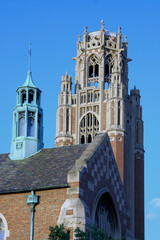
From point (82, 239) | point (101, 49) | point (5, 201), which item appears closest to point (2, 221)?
point (5, 201)

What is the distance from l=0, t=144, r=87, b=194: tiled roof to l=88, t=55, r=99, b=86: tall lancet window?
63.2 meters

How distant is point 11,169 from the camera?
32.7 m

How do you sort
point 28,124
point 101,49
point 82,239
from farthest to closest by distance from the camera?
1. point 101,49
2. point 28,124
3. point 82,239

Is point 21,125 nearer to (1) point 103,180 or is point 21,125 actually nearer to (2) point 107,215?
(1) point 103,180

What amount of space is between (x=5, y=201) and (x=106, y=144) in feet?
20.0

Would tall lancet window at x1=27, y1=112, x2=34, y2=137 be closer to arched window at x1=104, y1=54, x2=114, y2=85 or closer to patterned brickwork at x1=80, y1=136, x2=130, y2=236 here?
patterned brickwork at x1=80, y1=136, x2=130, y2=236

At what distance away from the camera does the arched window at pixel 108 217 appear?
31672mm

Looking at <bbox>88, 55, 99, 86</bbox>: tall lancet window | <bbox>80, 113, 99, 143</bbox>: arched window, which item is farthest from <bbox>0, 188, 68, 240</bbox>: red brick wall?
<bbox>88, 55, 99, 86</bbox>: tall lancet window

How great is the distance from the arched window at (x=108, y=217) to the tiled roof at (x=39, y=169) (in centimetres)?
243

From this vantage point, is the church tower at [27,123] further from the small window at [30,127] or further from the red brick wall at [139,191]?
the red brick wall at [139,191]

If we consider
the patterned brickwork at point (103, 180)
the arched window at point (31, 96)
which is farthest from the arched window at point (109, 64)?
the patterned brickwork at point (103, 180)

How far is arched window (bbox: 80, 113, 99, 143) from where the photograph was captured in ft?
303

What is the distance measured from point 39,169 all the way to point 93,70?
68096mm

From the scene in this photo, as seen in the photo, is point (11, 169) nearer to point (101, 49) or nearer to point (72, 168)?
point (72, 168)
